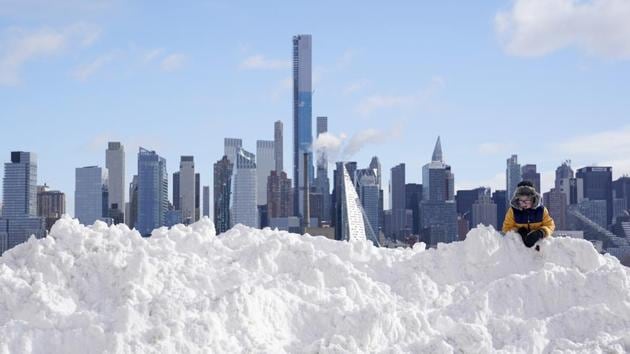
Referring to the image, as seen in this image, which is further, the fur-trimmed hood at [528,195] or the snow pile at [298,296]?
the fur-trimmed hood at [528,195]

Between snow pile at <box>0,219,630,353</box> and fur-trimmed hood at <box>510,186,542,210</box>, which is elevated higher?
fur-trimmed hood at <box>510,186,542,210</box>

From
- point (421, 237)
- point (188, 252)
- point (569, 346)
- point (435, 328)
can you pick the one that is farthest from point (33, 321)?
point (421, 237)

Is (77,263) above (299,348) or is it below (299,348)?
above

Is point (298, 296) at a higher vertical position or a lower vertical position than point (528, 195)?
lower

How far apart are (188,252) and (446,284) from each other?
141 inches

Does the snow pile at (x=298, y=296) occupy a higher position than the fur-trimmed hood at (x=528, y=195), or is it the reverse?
the fur-trimmed hood at (x=528, y=195)

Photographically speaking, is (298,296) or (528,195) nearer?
(298,296)

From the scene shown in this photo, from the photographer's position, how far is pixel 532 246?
1104cm

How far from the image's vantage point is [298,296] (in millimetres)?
9500

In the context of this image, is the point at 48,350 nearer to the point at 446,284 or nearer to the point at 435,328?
the point at 435,328

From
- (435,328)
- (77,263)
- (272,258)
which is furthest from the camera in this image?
(272,258)

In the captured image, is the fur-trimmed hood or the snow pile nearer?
the snow pile

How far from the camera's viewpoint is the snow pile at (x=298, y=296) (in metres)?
8.36

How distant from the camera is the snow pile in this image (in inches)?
329
